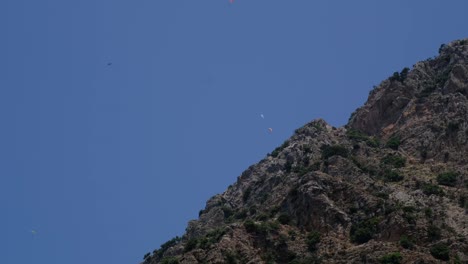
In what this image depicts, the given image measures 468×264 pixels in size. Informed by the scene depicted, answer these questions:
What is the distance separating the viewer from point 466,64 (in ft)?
391

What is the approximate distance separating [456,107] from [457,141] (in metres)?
8.26

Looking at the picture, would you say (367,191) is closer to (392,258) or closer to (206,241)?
(206,241)

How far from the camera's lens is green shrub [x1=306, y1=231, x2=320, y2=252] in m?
78.9

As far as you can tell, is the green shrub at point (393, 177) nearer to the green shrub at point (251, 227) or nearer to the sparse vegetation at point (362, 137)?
the sparse vegetation at point (362, 137)

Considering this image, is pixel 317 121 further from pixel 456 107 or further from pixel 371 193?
pixel 371 193

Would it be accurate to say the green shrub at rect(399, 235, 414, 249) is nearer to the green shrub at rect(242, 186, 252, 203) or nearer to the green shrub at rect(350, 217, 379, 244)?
the green shrub at rect(350, 217, 379, 244)

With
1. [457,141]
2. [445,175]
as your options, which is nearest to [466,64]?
[457,141]

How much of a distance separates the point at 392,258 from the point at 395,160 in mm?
35122

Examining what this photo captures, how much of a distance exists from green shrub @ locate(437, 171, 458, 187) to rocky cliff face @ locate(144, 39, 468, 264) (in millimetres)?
126

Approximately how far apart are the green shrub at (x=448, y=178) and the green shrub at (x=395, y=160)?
842cm

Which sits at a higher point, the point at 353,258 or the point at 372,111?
the point at 372,111

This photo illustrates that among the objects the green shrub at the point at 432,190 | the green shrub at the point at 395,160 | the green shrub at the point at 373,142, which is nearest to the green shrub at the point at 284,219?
the green shrub at the point at 432,190

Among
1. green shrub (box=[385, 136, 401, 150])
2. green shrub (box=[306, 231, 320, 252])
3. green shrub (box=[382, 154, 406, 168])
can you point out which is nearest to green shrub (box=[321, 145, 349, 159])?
green shrub (box=[382, 154, 406, 168])

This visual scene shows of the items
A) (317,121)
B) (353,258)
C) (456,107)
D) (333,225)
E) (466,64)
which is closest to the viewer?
(353,258)
